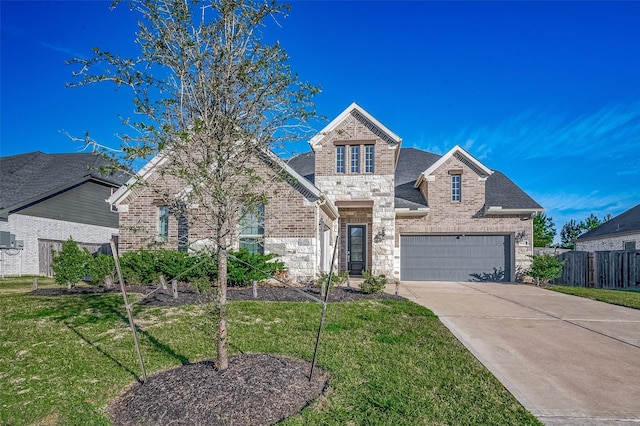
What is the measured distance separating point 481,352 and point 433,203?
437 inches

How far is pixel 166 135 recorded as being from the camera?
407 cm

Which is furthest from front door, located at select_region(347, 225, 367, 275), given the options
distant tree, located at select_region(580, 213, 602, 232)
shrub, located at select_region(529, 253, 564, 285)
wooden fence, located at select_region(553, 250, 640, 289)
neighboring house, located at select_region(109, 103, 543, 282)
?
distant tree, located at select_region(580, 213, 602, 232)

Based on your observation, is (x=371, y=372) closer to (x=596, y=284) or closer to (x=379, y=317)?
(x=379, y=317)

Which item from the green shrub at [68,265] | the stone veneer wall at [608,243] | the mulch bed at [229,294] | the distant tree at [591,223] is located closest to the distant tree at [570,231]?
the distant tree at [591,223]

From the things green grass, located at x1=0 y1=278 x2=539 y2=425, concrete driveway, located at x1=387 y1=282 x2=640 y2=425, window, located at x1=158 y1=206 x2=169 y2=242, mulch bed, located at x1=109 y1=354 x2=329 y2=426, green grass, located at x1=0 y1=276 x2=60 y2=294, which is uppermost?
window, located at x1=158 y1=206 x2=169 y2=242

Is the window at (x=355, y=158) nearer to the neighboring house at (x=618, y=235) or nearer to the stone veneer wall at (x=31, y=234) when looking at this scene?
the stone veneer wall at (x=31, y=234)

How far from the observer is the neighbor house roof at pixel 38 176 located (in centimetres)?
1703

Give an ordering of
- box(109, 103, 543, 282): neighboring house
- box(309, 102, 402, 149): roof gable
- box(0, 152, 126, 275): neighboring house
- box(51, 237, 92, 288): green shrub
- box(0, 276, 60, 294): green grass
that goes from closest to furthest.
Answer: box(51, 237, 92, 288): green shrub < box(0, 276, 60, 294): green grass < box(309, 102, 402, 149): roof gable < box(109, 103, 543, 282): neighboring house < box(0, 152, 126, 275): neighboring house

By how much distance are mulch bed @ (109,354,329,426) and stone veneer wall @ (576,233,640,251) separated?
21917 millimetres

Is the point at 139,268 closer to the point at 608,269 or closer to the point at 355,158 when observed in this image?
the point at 355,158

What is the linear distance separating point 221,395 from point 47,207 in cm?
1873

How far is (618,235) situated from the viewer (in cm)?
2041

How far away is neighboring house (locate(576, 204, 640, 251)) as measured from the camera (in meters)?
19.3

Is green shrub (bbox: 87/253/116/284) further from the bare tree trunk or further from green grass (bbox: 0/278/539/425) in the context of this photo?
the bare tree trunk
